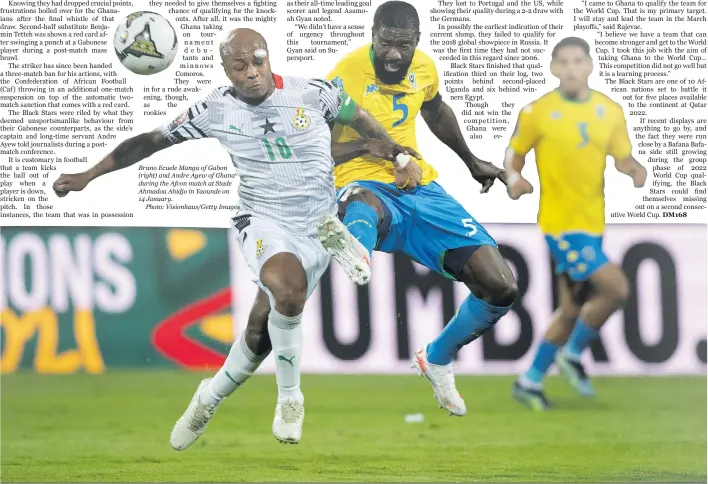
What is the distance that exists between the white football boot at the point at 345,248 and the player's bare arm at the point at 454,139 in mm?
1180

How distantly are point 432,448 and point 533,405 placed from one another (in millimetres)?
696

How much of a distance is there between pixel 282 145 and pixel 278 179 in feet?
0.57

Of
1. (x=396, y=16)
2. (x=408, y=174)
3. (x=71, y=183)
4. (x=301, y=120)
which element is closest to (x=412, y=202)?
(x=408, y=174)

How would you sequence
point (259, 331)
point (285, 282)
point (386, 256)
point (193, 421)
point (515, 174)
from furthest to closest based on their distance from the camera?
point (386, 256)
point (515, 174)
point (193, 421)
point (259, 331)
point (285, 282)

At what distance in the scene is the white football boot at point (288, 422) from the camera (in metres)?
4.63

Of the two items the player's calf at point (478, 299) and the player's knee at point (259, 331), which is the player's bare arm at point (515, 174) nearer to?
the player's calf at point (478, 299)

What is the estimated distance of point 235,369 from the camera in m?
5.00

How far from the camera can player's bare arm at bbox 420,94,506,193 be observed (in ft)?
18.1

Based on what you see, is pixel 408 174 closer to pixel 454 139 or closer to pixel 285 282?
pixel 454 139

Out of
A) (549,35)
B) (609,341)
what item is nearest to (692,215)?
(609,341)

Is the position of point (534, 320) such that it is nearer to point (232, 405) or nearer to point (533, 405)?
point (533, 405)

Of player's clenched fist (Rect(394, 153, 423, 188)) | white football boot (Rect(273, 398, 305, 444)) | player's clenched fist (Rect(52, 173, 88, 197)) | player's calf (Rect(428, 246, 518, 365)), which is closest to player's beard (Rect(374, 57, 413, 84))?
player's clenched fist (Rect(394, 153, 423, 188))

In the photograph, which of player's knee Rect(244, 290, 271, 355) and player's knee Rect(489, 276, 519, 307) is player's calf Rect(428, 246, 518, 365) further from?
player's knee Rect(244, 290, 271, 355)

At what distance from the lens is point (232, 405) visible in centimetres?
606
